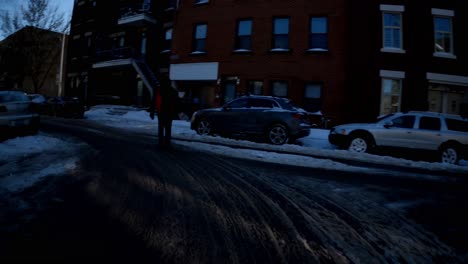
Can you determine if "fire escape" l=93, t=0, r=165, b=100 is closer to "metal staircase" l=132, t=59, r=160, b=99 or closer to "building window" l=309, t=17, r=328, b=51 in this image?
"metal staircase" l=132, t=59, r=160, b=99

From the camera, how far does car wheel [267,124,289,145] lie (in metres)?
9.79

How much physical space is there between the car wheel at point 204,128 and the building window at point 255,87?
587 cm

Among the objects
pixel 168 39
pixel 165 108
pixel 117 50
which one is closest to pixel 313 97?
Answer: pixel 165 108

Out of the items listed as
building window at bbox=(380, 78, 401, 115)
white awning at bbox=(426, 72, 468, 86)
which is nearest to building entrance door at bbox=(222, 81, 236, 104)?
building window at bbox=(380, 78, 401, 115)

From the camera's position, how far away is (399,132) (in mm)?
9180

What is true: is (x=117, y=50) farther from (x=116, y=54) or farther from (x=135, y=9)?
(x=135, y=9)

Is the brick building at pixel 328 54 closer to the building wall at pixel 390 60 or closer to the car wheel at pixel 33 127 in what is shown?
the building wall at pixel 390 60

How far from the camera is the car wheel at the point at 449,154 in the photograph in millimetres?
8756

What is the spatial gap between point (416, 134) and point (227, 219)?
8677 mm

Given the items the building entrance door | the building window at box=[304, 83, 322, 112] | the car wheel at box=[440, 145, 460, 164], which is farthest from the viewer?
the building entrance door

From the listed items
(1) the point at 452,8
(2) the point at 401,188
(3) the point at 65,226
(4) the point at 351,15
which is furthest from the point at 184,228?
(1) the point at 452,8

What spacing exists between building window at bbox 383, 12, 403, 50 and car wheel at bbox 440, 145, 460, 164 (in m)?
7.80

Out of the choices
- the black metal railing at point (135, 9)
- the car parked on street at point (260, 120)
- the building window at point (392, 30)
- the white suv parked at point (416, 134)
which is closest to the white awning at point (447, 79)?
the building window at point (392, 30)

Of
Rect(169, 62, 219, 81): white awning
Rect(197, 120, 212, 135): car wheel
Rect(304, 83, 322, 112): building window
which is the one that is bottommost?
Rect(197, 120, 212, 135): car wheel
